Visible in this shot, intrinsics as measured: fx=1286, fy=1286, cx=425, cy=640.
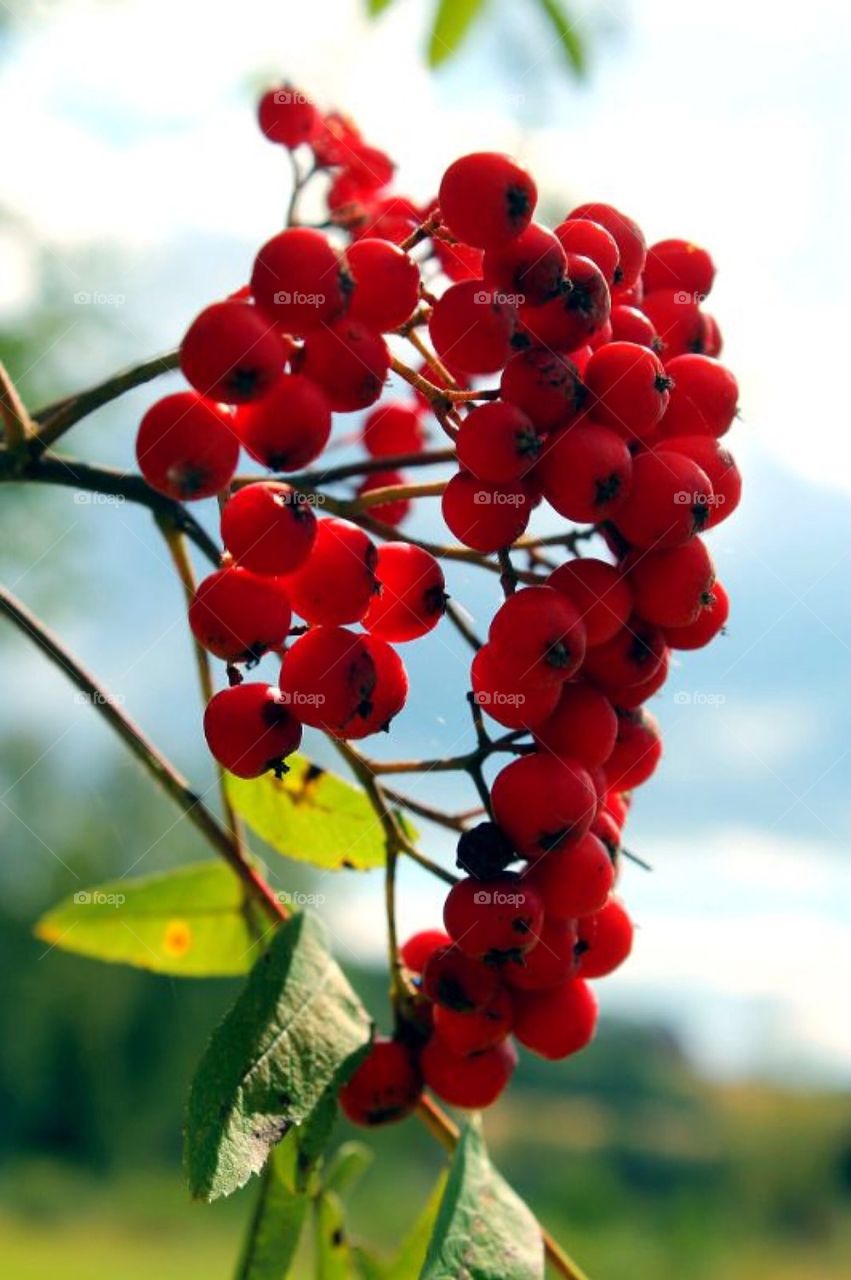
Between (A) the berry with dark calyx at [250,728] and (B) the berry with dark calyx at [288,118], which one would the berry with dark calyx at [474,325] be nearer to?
(A) the berry with dark calyx at [250,728]

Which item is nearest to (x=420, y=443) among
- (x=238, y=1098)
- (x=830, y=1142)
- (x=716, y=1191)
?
(x=238, y=1098)

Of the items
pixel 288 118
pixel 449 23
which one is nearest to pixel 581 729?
pixel 288 118

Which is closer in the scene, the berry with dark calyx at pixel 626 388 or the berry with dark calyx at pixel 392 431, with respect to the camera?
the berry with dark calyx at pixel 626 388

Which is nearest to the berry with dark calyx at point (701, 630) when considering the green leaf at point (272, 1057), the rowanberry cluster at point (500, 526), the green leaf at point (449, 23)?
the rowanberry cluster at point (500, 526)

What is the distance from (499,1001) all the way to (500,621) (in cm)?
36

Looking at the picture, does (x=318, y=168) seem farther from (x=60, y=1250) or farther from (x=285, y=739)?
(x=60, y=1250)

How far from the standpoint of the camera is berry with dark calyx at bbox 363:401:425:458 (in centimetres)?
140

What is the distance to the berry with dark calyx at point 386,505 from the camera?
1.21 m

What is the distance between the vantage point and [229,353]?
2.58 ft

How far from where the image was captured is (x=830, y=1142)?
91.6 feet

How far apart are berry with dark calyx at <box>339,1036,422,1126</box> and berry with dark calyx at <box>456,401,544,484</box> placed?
1.75 feet

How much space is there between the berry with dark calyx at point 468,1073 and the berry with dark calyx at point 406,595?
41cm

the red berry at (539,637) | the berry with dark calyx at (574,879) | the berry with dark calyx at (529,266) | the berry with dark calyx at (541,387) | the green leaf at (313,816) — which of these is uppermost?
the berry with dark calyx at (529,266)

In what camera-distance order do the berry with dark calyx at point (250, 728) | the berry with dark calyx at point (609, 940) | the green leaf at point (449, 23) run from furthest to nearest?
1. the green leaf at point (449, 23)
2. the berry with dark calyx at point (609, 940)
3. the berry with dark calyx at point (250, 728)
